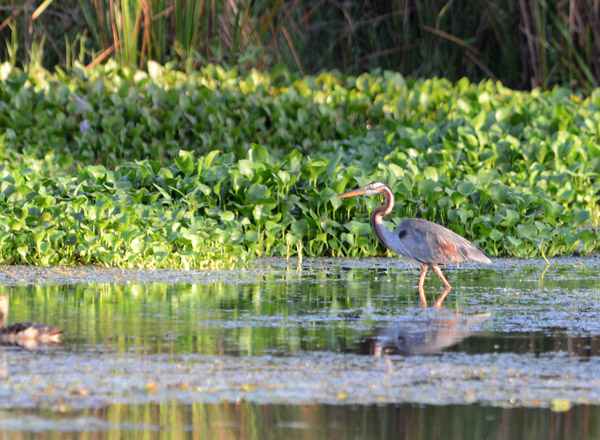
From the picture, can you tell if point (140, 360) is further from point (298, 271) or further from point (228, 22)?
point (228, 22)

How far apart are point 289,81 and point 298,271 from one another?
269 inches

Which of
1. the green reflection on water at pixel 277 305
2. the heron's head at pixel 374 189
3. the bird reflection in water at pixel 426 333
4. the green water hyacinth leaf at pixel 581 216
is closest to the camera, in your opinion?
the bird reflection in water at pixel 426 333

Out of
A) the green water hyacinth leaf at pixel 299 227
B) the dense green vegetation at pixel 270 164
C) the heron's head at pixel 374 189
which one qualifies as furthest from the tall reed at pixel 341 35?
the heron's head at pixel 374 189

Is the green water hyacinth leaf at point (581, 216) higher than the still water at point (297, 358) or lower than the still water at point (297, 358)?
higher

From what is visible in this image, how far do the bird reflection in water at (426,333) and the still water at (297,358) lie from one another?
0.02 meters

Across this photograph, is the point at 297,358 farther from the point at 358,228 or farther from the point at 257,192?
the point at 257,192

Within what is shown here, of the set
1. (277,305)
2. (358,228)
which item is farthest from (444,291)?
(358,228)

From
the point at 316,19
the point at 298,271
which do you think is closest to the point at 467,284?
the point at 298,271

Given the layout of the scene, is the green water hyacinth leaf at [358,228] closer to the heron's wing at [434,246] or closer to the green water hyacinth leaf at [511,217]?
the green water hyacinth leaf at [511,217]

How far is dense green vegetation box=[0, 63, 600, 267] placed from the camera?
9352mm

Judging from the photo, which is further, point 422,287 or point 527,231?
point 527,231

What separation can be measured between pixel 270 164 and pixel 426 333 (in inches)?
171

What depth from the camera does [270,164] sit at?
34.6ft

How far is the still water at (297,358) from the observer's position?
452cm
